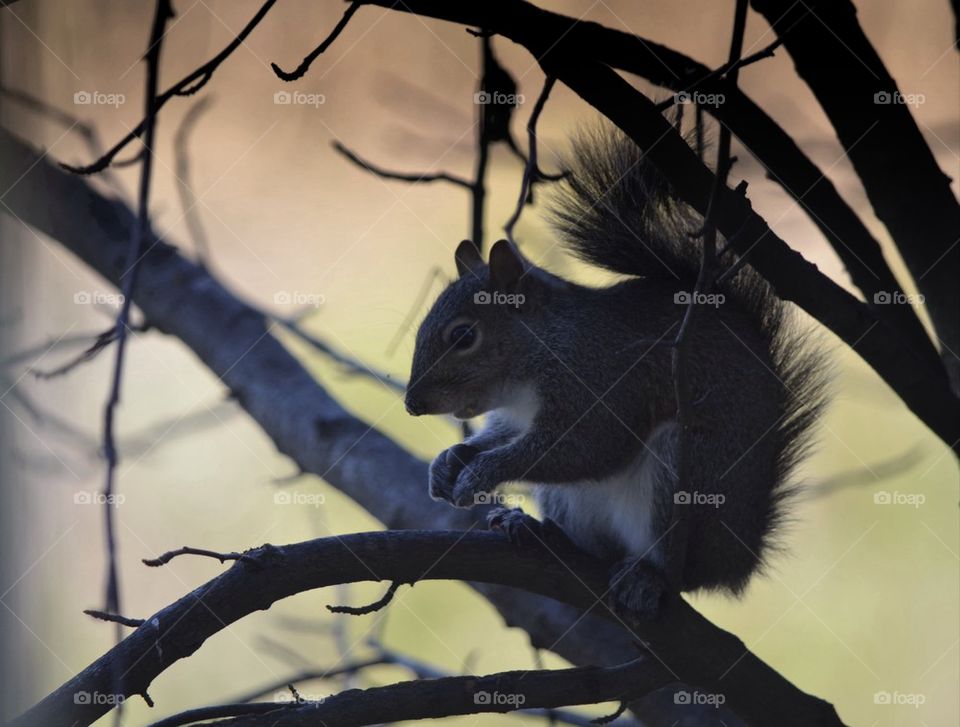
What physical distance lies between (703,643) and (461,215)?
974 millimetres

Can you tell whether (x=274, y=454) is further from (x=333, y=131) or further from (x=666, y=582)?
(x=666, y=582)

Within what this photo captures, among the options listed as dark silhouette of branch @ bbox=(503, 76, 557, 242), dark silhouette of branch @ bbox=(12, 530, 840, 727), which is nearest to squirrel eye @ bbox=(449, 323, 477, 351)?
dark silhouette of branch @ bbox=(12, 530, 840, 727)

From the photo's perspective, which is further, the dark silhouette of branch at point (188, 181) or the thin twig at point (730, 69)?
the dark silhouette of branch at point (188, 181)

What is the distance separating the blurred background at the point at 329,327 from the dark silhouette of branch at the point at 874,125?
17 centimetres

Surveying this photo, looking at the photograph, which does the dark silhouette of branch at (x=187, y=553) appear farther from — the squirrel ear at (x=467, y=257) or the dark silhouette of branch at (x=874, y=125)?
the dark silhouette of branch at (x=874, y=125)

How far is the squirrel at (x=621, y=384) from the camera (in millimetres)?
1388

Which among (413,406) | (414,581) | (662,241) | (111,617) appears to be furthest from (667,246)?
(111,617)

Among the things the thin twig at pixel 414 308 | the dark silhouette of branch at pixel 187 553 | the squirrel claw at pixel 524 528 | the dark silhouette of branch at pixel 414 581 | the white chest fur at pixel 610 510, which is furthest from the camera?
the thin twig at pixel 414 308

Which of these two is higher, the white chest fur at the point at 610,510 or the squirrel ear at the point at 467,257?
the squirrel ear at the point at 467,257

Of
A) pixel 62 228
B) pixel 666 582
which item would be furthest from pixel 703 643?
pixel 62 228

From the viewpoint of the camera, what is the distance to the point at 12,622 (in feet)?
4.84

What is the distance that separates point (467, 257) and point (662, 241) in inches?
12.1

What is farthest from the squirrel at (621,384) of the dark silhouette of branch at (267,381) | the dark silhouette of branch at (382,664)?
the dark silhouette of branch at (382,664)

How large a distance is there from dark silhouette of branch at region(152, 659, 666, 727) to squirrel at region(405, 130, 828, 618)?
0.26m
